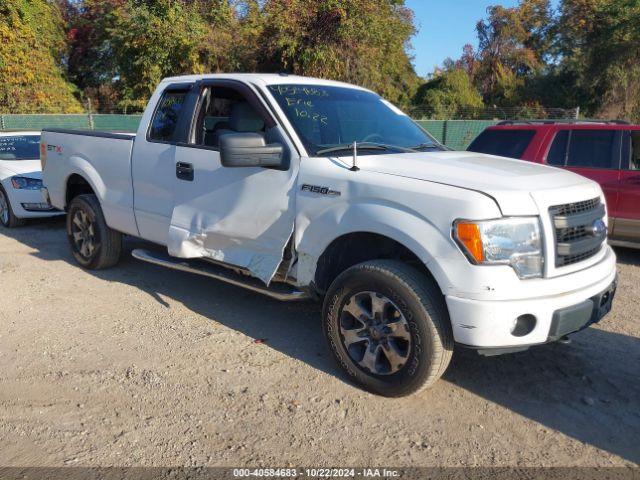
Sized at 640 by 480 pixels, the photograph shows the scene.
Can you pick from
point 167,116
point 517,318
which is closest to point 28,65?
point 167,116

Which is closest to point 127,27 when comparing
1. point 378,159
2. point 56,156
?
point 56,156

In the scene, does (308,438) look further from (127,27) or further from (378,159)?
(127,27)

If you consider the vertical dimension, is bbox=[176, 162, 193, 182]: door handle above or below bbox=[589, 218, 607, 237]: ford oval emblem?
above

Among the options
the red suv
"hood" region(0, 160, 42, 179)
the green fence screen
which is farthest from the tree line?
the red suv

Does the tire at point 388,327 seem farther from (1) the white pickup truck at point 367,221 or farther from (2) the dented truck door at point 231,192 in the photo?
(2) the dented truck door at point 231,192

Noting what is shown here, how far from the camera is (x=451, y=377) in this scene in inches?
161

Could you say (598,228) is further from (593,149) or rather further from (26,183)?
(26,183)

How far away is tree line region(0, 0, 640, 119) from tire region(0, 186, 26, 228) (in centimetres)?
1435

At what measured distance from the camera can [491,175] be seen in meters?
3.66

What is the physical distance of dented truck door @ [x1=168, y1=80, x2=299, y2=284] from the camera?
168 inches

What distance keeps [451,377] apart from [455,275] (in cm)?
108

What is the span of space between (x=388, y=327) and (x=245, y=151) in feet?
4.92

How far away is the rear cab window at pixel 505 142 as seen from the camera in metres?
7.68

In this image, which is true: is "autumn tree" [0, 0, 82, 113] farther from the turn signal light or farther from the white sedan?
the turn signal light
